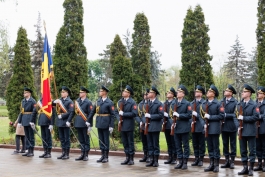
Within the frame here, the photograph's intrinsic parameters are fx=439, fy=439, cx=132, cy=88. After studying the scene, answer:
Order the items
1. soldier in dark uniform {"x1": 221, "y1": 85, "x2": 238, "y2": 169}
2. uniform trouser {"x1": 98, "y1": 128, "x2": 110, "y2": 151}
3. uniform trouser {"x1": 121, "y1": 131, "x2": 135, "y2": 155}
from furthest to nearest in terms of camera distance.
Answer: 1. uniform trouser {"x1": 98, "y1": 128, "x2": 110, "y2": 151}
2. uniform trouser {"x1": 121, "y1": 131, "x2": 135, "y2": 155}
3. soldier in dark uniform {"x1": 221, "y1": 85, "x2": 238, "y2": 169}

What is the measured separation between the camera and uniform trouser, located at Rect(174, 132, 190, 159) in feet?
33.3

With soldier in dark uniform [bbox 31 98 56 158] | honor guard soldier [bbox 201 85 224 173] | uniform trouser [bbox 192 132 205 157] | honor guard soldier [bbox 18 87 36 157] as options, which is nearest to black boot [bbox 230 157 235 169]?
honor guard soldier [bbox 201 85 224 173]

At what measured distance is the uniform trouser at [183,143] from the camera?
33.3 feet

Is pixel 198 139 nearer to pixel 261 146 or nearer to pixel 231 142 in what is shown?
pixel 231 142

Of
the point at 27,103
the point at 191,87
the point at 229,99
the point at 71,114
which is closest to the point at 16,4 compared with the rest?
the point at 27,103

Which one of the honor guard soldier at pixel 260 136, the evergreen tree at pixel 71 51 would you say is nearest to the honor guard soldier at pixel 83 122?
the evergreen tree at pixel 71 51

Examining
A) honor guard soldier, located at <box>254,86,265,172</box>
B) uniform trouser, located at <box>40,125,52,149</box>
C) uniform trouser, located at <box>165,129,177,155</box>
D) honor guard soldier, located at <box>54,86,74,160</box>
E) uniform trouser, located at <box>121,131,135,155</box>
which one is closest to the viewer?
honor guard soldier, located at <box>254,86,265,172</box>

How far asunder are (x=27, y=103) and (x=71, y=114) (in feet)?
5.45

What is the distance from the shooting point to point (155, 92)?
35.5 feet

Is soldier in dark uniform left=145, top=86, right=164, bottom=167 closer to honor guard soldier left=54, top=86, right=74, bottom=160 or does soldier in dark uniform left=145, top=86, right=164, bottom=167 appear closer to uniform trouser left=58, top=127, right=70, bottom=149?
honor guard soldier left=54, top=86, right=74, bottom=160

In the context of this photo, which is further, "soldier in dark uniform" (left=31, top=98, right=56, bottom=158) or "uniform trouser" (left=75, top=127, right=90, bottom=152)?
"soldier in dark uniform" (left=31, top=98, right=56, bottom=158)

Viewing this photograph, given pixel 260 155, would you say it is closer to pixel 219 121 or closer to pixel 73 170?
pixel 219 121

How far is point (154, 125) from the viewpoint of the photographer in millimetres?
10641

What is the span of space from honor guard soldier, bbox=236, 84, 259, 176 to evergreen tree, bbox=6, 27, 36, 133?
9926mm
